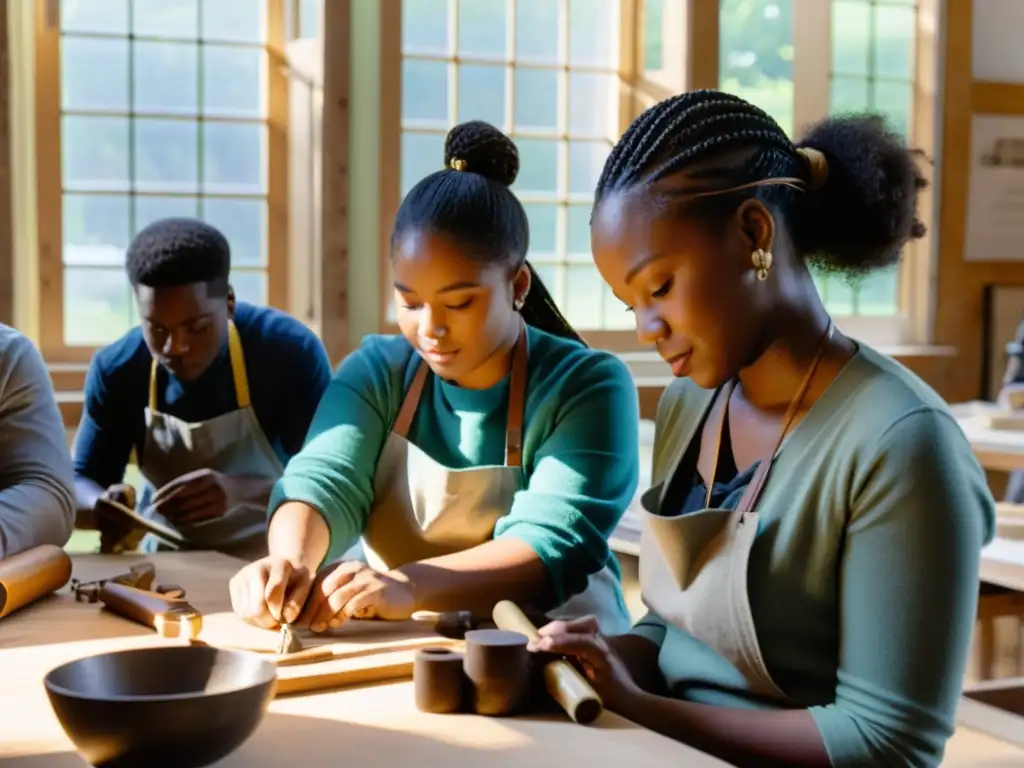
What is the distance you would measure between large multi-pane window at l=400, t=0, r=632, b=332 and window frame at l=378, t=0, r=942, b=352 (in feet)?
0.23

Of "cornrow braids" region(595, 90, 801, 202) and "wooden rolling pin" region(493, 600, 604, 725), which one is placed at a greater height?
"cornrow braids" region(595, 90, 801, 202)

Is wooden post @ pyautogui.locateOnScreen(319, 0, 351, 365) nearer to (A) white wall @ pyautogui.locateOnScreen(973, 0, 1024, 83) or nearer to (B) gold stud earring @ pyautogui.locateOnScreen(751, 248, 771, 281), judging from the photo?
(A) white wall @ pyautogui.locateOnScreen(973, 0, 1024, 83)

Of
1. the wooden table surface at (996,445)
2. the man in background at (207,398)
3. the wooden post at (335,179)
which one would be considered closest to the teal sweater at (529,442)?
the man in background at (207,398)

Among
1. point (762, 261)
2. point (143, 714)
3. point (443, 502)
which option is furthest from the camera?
point (443, 502)

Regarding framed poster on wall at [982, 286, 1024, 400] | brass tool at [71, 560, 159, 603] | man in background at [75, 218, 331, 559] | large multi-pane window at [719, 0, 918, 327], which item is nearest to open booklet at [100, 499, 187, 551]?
man in background at [75, 218, 331, 559]

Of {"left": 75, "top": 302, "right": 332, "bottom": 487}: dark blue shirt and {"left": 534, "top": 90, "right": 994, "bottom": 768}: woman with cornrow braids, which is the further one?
{"left": 75, "top": 302, "right": 332, "bottom": 487}: dark blue shirt

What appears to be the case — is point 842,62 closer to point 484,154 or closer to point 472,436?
point 484,154

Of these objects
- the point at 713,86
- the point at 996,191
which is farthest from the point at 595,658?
the point at 996,191

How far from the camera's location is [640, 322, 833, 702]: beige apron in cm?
133

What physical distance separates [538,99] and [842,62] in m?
1.40

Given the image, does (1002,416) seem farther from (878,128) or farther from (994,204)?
(878,128)

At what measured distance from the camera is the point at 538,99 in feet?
15.8

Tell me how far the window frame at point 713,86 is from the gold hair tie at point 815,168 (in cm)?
306

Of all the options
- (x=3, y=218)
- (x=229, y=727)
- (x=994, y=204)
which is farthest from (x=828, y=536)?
(x=994, y=204)
